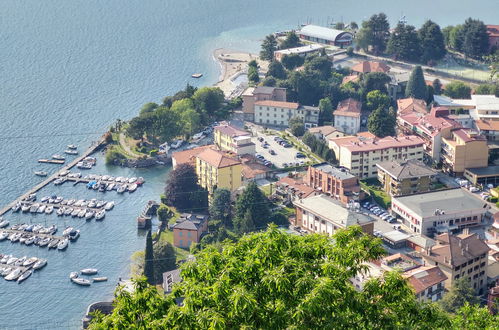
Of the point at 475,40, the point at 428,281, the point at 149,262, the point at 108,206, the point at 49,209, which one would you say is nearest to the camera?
the point at 428,281

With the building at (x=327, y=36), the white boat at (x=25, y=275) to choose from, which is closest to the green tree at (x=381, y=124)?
the building at (x=327, y=36)

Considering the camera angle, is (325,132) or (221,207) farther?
(325,132)

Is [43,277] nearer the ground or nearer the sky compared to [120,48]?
nearer the ground

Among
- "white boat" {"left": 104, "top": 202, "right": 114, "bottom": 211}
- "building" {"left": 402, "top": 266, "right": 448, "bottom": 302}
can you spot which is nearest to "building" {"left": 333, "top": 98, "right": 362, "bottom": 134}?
"white boat" {"left": 104, "top": 202, "right": 114, "bottom": 211}

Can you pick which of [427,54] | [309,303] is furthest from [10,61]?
[309,303]

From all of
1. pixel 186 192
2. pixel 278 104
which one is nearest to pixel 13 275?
pixel 186 192

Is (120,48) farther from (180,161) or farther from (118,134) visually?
(180,161)

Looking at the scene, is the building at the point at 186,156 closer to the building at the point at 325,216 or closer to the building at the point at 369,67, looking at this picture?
the building at the point at 325,216

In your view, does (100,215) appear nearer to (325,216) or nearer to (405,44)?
(325,216)
